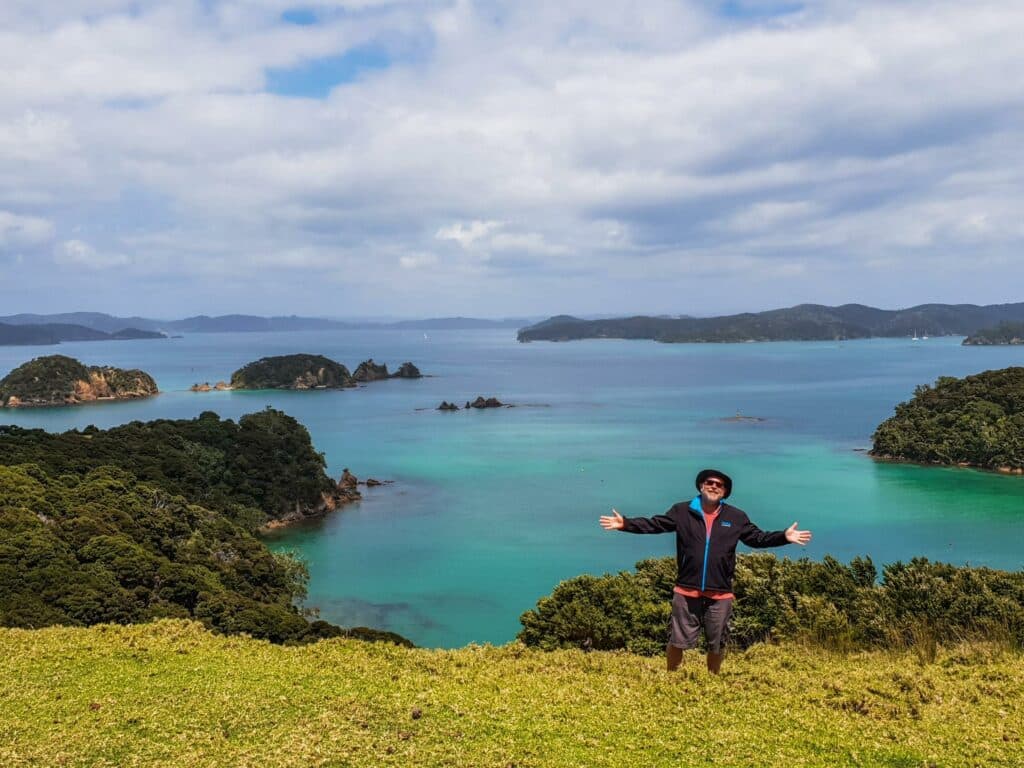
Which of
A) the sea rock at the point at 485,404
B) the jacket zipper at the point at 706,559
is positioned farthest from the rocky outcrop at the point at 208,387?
the jacket zipper at the point at 706,559

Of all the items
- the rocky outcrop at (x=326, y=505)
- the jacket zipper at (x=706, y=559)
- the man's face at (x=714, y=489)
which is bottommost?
the rocky outcrop at (x=326, y=505)

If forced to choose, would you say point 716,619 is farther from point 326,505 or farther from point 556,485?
point 556,485

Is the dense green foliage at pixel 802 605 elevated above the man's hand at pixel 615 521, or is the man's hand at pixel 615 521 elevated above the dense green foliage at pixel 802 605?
the man's hand at pixel 615 521

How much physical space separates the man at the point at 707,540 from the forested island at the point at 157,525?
10.1 metres

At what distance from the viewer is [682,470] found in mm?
55500

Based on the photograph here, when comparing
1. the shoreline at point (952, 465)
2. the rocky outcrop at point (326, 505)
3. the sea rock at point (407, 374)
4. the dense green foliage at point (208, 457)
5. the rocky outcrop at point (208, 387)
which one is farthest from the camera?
the sea rock at point (407, 374)

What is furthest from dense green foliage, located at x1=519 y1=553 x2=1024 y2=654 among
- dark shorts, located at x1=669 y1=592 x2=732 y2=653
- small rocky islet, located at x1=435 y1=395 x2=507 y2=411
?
small rocky islet, located at x1=435 y1=395 x2=507 y2=411

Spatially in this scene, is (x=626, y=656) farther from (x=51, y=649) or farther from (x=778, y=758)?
(x=51, y=649)

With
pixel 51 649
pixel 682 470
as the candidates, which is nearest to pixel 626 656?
pixel 51 649

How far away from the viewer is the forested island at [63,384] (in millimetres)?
101062

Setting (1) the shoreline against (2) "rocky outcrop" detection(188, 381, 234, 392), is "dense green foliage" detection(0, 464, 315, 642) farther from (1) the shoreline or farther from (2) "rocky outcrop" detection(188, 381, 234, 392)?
(2) "rocky outcrop" detection(188, 381, 234, 392)

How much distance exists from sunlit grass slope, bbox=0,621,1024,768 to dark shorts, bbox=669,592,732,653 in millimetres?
525

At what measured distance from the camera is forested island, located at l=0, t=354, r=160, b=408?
10106 centimetres

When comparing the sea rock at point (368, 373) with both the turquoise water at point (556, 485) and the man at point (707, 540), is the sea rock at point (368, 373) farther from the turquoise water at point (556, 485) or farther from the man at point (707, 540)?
the man at point (707, 540)
